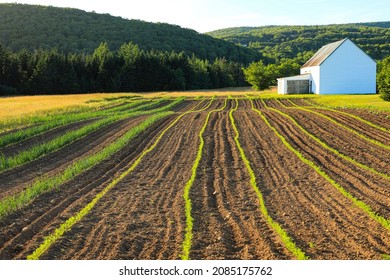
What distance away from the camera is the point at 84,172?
43.5ft

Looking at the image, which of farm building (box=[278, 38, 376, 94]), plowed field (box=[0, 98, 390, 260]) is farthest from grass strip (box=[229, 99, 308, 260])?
farm building (box=[278, 38, 376, 94])

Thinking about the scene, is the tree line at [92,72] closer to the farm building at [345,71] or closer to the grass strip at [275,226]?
the farm building at [345,71]

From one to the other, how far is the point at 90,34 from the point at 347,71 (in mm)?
89451

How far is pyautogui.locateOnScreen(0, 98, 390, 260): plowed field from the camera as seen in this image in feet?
23.6

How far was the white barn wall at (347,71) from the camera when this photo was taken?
53.6 meters

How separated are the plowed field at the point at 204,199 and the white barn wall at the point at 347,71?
119 feet

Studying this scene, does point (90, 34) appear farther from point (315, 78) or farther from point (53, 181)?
point (53, 181)

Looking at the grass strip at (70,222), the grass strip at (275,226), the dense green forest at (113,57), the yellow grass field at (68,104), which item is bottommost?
the grass strip at (275,226)

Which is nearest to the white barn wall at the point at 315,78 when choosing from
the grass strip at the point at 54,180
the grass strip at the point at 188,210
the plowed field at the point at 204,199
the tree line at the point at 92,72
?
the tree line at the point at 92,72

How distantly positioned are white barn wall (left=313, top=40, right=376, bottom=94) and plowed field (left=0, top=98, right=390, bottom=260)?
3616cm

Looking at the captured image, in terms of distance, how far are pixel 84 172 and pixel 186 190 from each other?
4133 mm

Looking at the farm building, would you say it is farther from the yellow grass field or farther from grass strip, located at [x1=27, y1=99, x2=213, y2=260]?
grass strip, located at [x1=27, y1=99, x2=213, y2=260]

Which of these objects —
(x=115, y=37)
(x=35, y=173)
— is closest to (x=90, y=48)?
(x=115, y=37)
